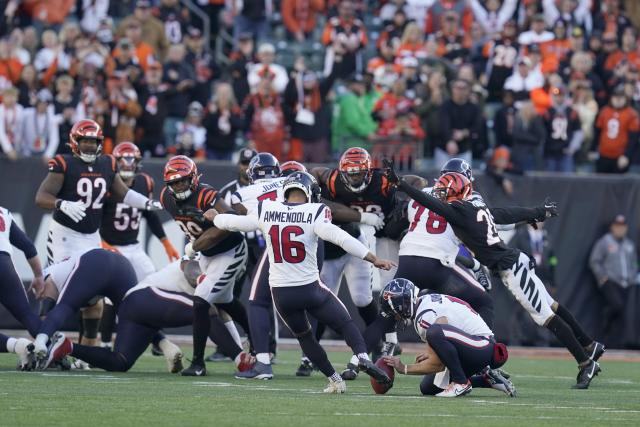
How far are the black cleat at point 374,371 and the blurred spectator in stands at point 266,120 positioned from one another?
8963mm

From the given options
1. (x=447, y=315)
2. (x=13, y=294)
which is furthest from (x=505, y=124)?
(x=447, y=315)

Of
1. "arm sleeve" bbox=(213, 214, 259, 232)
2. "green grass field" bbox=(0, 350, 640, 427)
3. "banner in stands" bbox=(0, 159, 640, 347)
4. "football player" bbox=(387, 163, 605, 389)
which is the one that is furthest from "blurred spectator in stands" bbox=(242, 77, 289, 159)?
"arm sleeve" bbox=(213, 214, 259, 232)

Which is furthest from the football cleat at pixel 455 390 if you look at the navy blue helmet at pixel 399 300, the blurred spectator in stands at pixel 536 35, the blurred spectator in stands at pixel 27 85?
the blurred spectator in stands at pixel 536 35

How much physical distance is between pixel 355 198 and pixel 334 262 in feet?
2.12

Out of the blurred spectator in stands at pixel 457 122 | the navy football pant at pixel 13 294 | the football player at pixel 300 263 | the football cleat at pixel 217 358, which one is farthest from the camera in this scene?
the blurred spectator in stands at pixel 457 122

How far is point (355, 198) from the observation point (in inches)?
485

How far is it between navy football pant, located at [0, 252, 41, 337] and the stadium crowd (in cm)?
578

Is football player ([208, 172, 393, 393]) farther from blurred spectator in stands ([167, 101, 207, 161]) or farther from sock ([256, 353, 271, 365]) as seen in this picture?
blurred spectator in stands ([167, 101, 207, 161])

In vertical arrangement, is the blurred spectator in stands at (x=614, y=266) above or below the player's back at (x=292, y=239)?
below

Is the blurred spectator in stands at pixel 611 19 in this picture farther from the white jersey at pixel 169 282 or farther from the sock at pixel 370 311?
the white jersey at pixel 169 282

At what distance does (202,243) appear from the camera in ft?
38.2

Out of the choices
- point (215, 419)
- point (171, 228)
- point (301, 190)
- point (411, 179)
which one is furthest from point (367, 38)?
point (215, 419)

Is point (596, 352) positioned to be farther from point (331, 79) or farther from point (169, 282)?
point (331, 79)

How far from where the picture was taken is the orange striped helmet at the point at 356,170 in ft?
39.3
